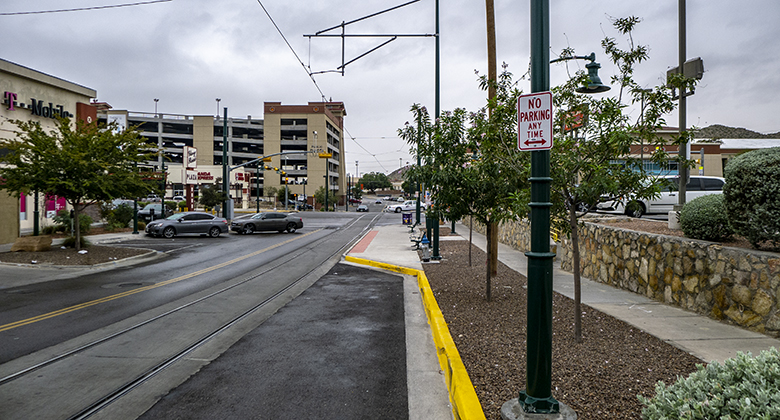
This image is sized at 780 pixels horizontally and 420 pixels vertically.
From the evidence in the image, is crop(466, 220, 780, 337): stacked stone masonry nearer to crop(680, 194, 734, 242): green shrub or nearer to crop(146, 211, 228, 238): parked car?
crop(680, 194, 734, 242): green shrub

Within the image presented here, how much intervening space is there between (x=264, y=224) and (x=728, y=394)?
93.1 feet

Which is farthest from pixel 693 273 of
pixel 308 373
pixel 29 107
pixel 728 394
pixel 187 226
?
pixel 29 107

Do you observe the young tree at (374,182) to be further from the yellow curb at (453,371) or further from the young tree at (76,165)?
the yellow curb at (453,371)

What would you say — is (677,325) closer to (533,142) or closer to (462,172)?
(462,172)

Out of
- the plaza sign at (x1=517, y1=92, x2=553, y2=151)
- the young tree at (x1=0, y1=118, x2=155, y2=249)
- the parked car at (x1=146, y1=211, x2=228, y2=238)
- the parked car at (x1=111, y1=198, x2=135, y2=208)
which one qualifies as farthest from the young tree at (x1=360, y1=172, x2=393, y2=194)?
the plaza sign at (x1=517, y1=92, x2=553, y2=151)

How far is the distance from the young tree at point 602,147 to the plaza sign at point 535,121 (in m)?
1.77

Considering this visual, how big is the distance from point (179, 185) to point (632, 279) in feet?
308

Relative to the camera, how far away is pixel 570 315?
23.7 ft

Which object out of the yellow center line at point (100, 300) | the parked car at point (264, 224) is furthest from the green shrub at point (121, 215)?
the yellow center line at point (100, 300)

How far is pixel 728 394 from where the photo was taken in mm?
2463

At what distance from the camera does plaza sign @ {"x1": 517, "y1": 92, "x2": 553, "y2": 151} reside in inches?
147

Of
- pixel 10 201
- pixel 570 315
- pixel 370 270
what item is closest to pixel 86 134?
pixel 10 201

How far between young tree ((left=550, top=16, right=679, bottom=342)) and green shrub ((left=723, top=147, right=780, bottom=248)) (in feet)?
4.72

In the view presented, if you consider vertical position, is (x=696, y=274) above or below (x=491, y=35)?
below
